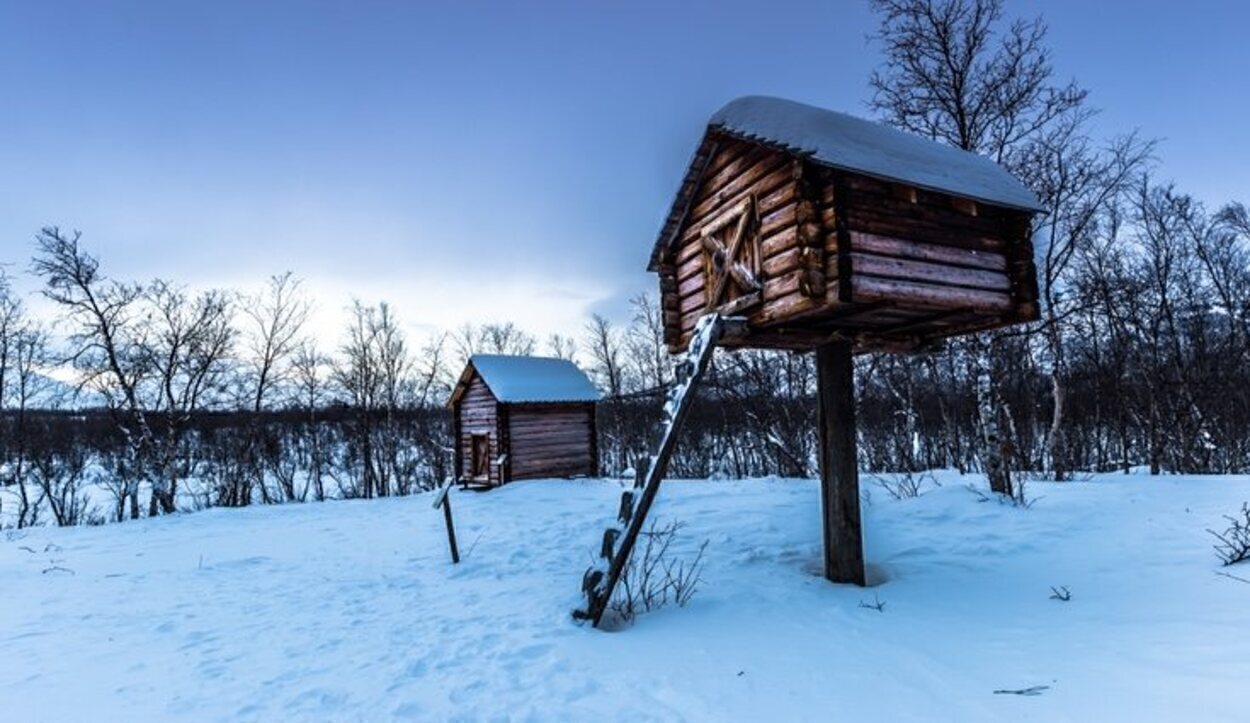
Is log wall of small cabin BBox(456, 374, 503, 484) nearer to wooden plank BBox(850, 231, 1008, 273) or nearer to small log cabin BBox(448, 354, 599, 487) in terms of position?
small log cabin BBox(448, 354, 599, 487)

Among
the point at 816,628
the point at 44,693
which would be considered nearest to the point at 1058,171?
the point at 816,628

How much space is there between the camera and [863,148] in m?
6.03

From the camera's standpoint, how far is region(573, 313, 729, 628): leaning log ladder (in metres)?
6.04

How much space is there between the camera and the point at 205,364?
67.8 ft

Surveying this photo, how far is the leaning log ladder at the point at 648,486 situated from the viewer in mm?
6043

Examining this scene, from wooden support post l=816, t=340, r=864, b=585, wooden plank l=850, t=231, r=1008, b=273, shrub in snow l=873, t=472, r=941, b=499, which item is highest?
wooden plank l=850, t=231, r=1008, b=273

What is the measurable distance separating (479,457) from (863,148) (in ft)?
63.7

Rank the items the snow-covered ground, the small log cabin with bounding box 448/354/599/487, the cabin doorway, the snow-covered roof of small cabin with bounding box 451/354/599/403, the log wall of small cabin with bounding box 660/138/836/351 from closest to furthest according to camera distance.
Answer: the snow-covered ground
the log wall of small cabin with bounding box 660/138/836/351
the small log cabin with bounding box 448/354/599/487
the snow-covered roof of small cabin with bounding box 451/354/599/403
the cabin doorway

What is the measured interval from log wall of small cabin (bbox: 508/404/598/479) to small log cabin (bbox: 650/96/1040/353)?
15.1 meters

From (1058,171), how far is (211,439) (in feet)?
110

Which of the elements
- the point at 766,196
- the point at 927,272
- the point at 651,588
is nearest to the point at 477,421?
the point at 651,588

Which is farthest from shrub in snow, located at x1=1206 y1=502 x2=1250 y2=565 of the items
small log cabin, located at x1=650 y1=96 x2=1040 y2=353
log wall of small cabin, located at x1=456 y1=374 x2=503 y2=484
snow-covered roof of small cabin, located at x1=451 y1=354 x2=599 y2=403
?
log wall of small cabin, located at x1=456 y1=374 x2=503 y2=484

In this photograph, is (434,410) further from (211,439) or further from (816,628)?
(816,628)

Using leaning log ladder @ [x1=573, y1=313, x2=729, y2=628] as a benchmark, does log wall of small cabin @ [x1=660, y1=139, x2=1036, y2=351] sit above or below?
above
